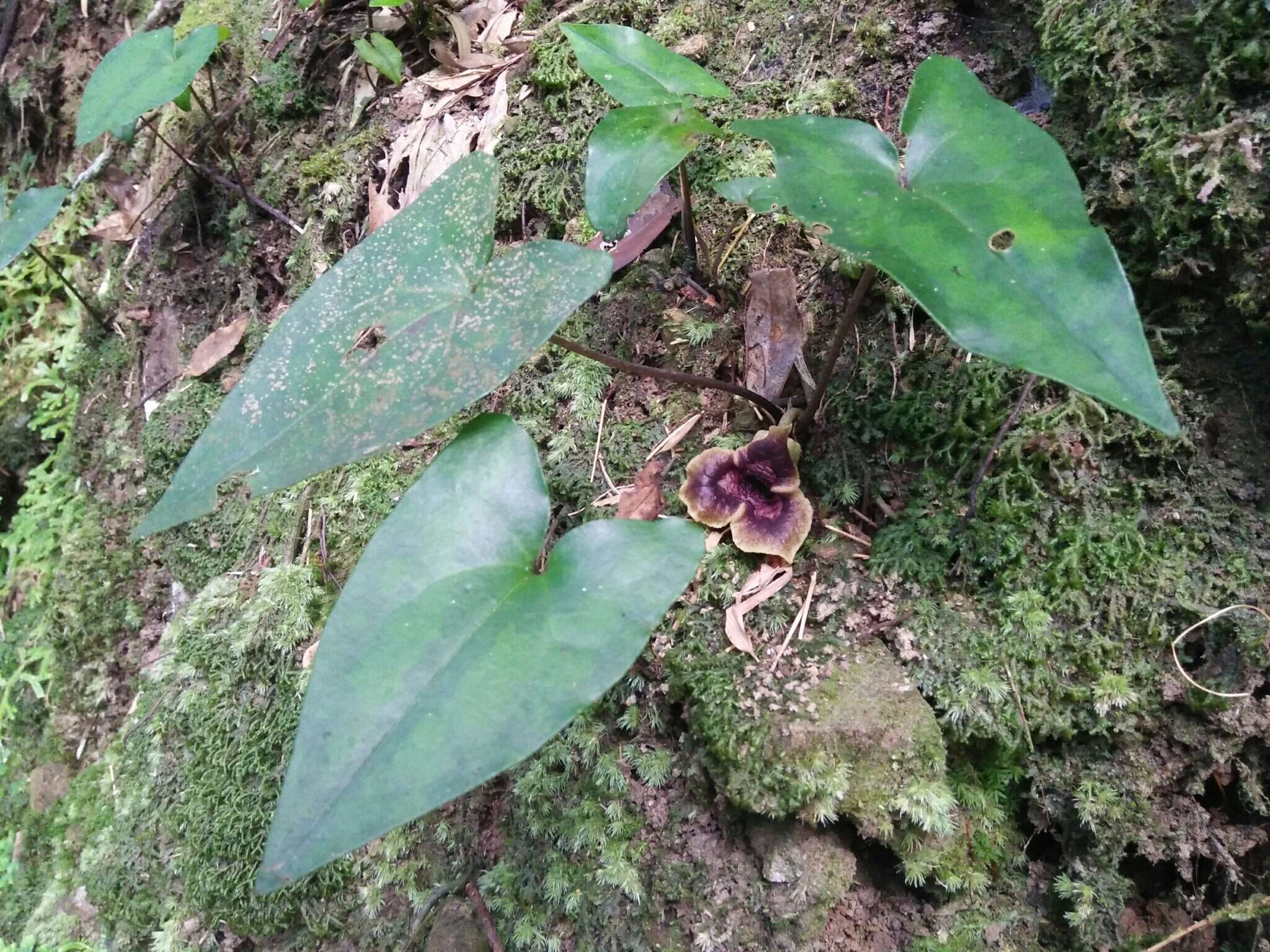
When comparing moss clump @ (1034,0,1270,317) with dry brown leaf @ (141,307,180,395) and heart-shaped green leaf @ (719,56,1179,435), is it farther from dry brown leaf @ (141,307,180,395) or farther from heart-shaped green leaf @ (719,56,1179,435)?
dry brown leaf @ (141,307,180,395)

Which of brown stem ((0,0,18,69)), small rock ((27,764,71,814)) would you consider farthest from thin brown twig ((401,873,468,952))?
brown stem ((0,0,18,69))

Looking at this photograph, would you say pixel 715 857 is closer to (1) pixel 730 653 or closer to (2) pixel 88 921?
(1) pixel 730 653

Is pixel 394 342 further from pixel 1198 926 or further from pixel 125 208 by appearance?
pixel 125 208

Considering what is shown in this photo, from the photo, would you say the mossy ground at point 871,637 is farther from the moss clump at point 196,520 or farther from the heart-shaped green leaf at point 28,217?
the heart-shaped green leaf at point 28,217

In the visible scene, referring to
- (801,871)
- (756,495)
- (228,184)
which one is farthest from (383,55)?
(801,871)

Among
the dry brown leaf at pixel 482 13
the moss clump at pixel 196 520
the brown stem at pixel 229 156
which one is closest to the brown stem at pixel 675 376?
the moss clump at pixel 196 520

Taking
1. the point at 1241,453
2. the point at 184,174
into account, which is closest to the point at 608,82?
the point at 1241,453
